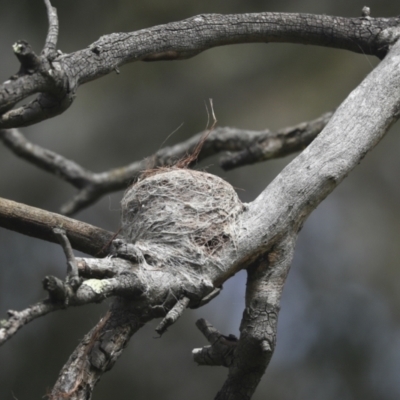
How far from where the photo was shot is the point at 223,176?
663 cm

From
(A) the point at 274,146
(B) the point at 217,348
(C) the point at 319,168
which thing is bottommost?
(B) the point at 217,348

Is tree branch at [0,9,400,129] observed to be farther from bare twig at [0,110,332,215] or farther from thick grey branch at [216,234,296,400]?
bare twig at [0,110,332,215]

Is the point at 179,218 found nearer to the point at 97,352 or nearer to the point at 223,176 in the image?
the point at 97,352

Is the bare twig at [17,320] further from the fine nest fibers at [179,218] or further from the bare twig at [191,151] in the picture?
the bare twig at [191,151]

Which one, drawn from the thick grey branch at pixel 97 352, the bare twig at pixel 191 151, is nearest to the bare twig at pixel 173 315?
the thick grey branch at pixel 97 352

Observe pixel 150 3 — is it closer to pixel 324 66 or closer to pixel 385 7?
pixel 324 66

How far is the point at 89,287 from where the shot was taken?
5.16ft

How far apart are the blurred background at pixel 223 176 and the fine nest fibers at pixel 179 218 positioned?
367cm

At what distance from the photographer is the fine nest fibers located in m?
2.03

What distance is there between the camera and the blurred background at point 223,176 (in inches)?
248

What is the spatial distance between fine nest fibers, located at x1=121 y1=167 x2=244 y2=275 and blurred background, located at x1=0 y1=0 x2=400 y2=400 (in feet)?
12.0

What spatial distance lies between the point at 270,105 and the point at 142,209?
4512 millimetres

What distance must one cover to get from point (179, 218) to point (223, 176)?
4.27 m

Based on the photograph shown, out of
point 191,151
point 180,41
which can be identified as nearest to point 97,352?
point 180,41
